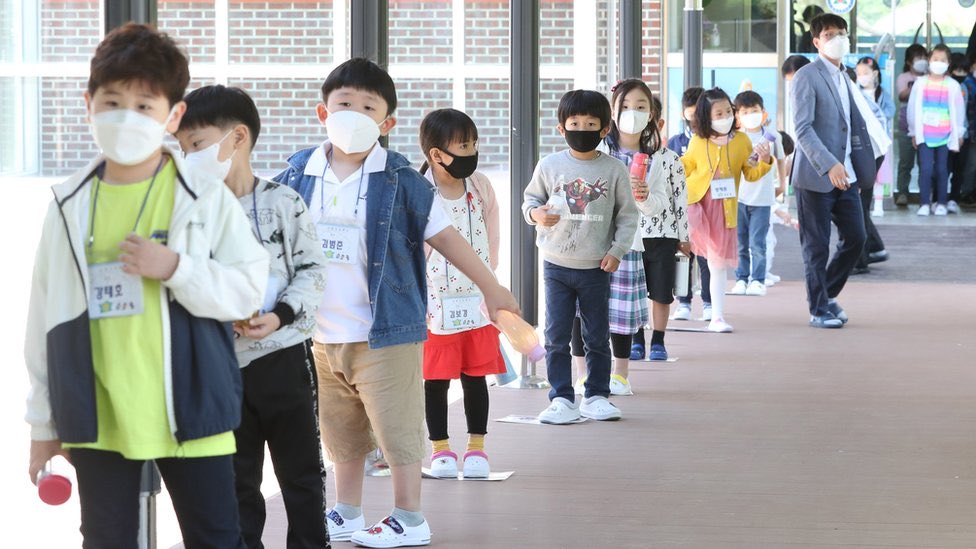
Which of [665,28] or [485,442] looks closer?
[485,442]

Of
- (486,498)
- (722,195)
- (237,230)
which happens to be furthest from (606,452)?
(722,195)

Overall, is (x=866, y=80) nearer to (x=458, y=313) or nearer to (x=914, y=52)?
(x=914, y=52)

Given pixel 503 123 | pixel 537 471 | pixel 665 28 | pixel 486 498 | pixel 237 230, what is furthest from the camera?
pixel 665 28

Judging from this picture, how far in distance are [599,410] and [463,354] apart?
4.15 feet

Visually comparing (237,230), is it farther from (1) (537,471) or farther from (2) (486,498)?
(1) (537,471)

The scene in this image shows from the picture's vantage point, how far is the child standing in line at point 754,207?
35.2 feet

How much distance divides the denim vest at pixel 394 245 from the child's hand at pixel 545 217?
5.50ft

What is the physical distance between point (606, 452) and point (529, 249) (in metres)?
2.15

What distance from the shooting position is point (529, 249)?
755cm

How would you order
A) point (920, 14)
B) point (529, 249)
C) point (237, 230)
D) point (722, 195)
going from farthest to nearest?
point (920, 14) → point (722, 195) → point (529, 249) → point (237, 230)

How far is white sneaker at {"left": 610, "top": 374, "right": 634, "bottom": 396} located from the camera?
6914mm

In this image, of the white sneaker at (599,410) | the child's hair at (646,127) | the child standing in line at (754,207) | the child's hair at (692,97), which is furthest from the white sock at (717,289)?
the white sneaker at (599,410)

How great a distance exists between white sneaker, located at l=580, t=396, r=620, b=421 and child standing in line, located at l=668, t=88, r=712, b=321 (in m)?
2.62

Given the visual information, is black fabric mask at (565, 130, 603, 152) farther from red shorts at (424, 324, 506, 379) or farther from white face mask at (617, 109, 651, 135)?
red shorts at (424, 324, 506, 379)
